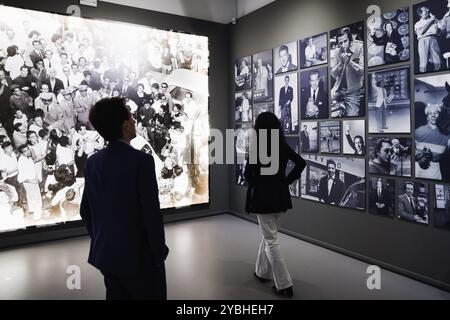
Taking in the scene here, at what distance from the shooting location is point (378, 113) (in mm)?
3701

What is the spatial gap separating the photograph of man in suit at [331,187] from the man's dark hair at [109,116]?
3104 millimetres

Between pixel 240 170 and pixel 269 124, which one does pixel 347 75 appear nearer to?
pixel 269 124

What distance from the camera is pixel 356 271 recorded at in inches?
143

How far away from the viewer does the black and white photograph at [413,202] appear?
334 cm

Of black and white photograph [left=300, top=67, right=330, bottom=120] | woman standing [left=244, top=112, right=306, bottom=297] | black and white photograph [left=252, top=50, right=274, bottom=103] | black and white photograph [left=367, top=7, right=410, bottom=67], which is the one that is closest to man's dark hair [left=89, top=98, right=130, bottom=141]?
woman standing [left=244, top=112, right=306, bottom=297]

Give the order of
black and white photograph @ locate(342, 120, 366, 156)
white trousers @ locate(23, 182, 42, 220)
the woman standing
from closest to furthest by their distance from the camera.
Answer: the woman standing
black and white photograph @ locate(342, 120, 366, 156)
white trousers @ locate(23, 182, 42, 220)

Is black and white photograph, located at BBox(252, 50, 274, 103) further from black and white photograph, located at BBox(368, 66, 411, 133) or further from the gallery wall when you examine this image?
black and white photograph, located at BBox(368, 66, 411, 133)

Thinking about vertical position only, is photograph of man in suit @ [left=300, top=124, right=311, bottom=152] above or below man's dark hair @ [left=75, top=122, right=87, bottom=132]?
below

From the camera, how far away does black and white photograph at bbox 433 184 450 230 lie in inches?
124

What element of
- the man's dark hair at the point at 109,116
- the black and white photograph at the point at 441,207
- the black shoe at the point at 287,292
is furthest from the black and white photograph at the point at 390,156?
the man's dark hair at the point at 109,116

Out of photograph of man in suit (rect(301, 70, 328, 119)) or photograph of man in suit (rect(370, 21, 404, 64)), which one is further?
photograph of man in suit (rect(301, 70, 328, 119))

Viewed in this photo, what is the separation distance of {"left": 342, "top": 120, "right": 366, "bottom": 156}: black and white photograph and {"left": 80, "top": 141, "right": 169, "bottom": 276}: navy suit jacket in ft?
9.37
